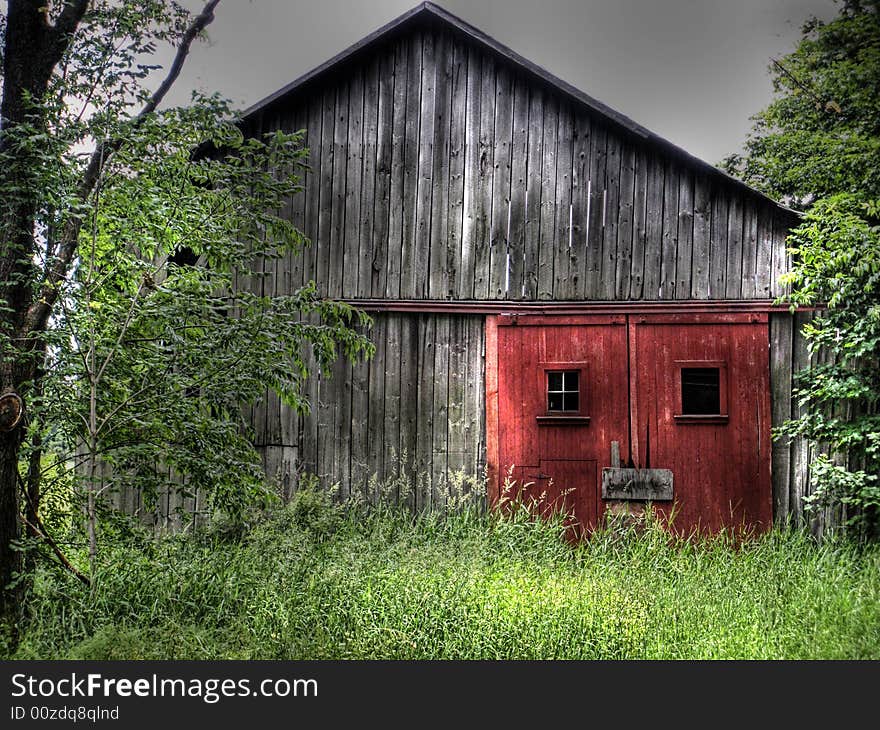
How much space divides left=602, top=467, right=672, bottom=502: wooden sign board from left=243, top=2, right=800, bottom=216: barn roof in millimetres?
3326

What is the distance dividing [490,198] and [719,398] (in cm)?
355

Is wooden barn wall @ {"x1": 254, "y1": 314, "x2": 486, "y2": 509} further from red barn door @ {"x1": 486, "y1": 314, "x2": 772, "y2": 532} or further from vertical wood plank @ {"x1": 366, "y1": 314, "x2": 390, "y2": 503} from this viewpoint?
red barn door @ {"x1": 486, "y1": 314, "x2": 772, "y2": 532}

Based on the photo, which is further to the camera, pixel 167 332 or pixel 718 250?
pixel 718 250

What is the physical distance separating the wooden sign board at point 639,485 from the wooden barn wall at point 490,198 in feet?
6.69

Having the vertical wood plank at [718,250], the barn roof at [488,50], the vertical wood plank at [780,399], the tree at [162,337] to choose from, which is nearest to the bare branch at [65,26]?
the tree at [162,337]

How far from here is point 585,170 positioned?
819cm

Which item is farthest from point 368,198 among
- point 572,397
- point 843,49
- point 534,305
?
point 843,49

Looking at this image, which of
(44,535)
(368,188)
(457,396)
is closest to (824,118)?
(368,188)

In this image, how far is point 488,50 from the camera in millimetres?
8258

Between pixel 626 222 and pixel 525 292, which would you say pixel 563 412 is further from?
pixel 626 222

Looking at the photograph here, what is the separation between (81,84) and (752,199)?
22.5 feet

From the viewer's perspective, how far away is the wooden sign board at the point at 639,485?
7.87 metres

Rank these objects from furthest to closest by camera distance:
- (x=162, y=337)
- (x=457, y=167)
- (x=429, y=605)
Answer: (x=457, y=167)
(x=429, y=605)
(x=162, y=337)

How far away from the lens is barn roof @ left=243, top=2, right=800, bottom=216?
7836mm
